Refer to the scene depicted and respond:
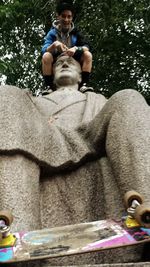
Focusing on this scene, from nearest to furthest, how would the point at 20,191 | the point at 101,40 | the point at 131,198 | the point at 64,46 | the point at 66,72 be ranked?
the point at 131,198 < the point at 20,191 < the point at 66,72 < the point at 64,46 < the point at 101,40

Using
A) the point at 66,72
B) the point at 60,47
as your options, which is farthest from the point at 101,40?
the point at 66,72

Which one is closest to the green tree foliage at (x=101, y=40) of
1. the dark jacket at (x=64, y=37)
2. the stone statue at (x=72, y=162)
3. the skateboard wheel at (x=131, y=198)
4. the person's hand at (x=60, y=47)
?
the dark jacket at (x=64, y=37)

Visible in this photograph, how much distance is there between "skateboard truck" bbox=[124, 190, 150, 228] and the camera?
224 cm

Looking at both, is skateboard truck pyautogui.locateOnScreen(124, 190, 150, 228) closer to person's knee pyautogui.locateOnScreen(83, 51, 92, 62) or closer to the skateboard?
the skateboard

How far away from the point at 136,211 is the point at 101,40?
8.23 meters

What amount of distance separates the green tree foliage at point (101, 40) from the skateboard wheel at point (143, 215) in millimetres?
7832

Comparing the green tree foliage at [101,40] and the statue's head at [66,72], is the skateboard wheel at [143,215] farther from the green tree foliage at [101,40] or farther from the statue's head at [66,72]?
the green tree foliage at [101,40]

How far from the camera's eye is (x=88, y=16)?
10016mm

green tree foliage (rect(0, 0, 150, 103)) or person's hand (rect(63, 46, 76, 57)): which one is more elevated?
person's hand (rect(63, 46, 76, 57))

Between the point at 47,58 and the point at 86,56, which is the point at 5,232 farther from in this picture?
the point at 86,56

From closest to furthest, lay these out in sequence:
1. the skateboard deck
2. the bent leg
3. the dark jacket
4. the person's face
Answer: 1. the skateboard deck
2. the bent leg
3. the person's face
4. the dark jacket

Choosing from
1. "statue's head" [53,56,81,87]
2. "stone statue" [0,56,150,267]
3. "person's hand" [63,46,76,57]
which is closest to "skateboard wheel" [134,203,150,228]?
"stone statue" [0,56,150,267]

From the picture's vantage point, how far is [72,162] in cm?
338

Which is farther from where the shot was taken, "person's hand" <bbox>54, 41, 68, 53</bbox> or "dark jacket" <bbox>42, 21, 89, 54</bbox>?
"dark jacket" <bbox>42, 21, 89, 54</bbox>
